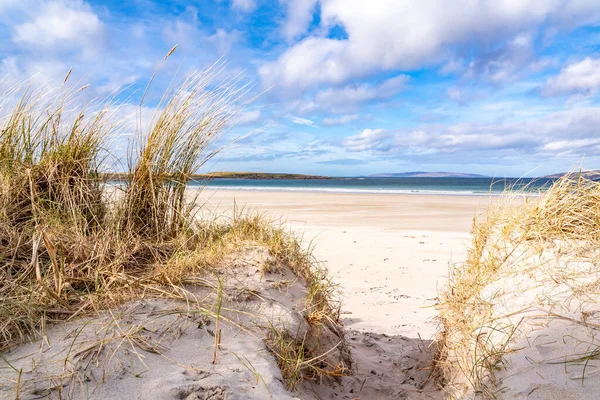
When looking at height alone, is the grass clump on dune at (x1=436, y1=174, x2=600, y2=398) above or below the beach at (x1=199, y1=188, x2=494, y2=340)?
above

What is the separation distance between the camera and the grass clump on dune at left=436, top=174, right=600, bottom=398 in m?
2.28

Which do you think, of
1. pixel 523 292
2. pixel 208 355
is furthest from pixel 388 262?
pixel 208 355

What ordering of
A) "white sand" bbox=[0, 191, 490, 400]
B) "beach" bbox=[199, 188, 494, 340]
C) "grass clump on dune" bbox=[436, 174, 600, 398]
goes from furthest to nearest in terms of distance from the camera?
1. "beach" bbox=[199, 188, 494, 340]
2. "grass clump on dune" bbox=[436, 174, 600, 398]
3. "white sand" bbox=[0, 191, 490, 400]

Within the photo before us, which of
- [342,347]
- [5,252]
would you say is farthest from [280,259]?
[5,252]

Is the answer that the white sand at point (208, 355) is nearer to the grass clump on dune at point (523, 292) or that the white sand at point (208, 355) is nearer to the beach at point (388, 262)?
the beach at point (388, 262)

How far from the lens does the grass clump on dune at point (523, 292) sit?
2275 millimetres

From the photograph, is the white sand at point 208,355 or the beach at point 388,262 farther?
the beach at point 388,262

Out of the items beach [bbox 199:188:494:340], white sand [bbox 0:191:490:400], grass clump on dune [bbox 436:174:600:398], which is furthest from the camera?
beach [bbox 199:188:494:340]

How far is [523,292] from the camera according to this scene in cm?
263

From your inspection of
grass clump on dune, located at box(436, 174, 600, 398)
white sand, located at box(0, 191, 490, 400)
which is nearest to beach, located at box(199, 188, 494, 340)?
white sand, located at box(0, 191, 490, 400)

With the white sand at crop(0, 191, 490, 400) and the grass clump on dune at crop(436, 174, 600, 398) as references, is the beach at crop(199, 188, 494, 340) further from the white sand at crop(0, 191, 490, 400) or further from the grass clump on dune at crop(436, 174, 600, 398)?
the grass clump on dune at crop(436, 174, 600, 398)

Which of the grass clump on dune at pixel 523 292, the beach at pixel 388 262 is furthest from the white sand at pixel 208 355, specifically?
the grass clump on dune at pixel 523 292

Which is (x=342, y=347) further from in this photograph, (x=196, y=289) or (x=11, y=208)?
(x=11, y=208)

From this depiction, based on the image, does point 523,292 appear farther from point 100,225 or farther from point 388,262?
point 388,262
